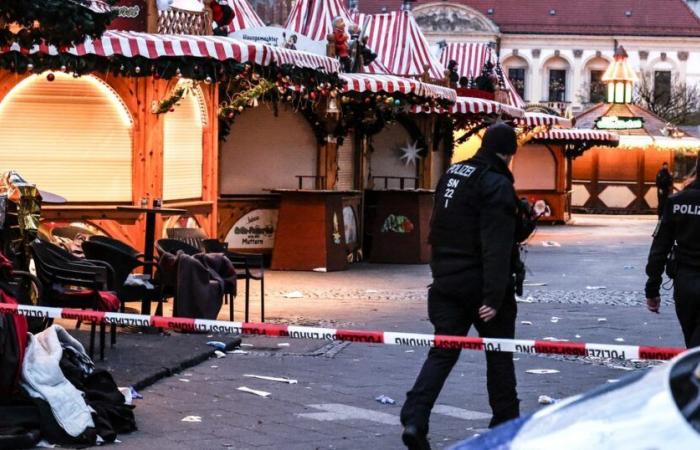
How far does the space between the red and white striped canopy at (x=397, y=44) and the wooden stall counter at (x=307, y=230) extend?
10602mm

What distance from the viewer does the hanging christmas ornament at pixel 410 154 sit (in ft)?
89.8

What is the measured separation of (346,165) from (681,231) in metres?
16.4

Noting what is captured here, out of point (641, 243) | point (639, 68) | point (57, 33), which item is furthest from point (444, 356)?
point (639, 68)

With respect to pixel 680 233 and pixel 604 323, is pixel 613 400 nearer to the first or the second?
pixel 680 233

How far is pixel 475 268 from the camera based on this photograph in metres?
7.89

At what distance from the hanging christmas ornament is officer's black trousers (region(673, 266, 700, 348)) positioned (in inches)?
753

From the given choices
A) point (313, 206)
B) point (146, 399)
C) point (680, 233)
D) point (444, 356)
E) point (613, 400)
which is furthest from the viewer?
point (313, 206)

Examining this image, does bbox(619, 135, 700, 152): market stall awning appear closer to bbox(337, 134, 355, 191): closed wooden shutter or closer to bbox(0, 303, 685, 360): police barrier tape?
bbox(337, 134, 355, 191): closed wooden shutter

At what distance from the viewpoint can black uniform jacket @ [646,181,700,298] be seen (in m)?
8.23

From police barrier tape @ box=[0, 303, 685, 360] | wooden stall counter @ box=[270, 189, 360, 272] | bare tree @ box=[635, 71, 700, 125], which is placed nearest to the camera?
police barrier tape @ box=[0, 303, 685, 360]

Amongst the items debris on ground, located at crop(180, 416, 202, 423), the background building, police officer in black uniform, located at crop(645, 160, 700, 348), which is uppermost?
the background building

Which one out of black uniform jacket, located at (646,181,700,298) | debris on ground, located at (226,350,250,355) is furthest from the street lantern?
black uniform jacket, located at (646,181,700,298)

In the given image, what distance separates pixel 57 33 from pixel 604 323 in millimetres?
7059

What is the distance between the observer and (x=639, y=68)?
92.1 meters
